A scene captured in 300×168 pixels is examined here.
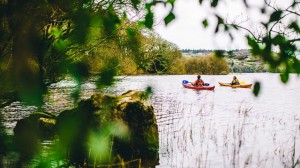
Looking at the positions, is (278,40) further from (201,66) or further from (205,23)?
(201,66)

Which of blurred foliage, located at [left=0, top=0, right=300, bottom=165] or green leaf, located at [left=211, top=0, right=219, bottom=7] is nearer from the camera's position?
blurred foliage, located at [left=0, top=0, right=300, bottom=165]

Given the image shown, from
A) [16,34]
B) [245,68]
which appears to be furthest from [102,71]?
[245,68]

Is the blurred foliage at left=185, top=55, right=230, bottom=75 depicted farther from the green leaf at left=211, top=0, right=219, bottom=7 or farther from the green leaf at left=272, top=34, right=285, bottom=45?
the green leaf at left=272, top=34, right=285, bottom=45

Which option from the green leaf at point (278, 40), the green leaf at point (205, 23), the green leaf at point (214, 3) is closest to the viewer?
the green leaf at point (278, 40)

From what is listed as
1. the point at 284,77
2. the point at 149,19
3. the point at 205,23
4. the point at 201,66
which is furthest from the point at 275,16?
the point at 201,66

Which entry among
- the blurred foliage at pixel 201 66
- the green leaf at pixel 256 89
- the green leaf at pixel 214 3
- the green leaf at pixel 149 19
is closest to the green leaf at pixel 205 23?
the green leaf at pixel 214 3

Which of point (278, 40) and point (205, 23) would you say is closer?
point (278, 40)

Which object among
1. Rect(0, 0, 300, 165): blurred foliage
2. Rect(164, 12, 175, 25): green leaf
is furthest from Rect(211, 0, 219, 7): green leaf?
Rect(164, 12, 175, 25): green leaf

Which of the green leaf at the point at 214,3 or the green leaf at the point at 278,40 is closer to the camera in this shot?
the green leaf at the point at 278,40

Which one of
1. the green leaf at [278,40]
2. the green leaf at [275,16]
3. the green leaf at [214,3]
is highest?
the green leaf at [214,3]

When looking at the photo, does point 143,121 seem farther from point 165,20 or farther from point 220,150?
point 165,20

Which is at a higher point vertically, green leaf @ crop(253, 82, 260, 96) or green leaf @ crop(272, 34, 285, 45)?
green leaf @ crop(272, 34, 285, 45)

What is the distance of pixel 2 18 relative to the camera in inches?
55.4

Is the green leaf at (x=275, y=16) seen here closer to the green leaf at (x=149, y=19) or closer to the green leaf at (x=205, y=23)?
the green leaf at (x=205, y=23)
